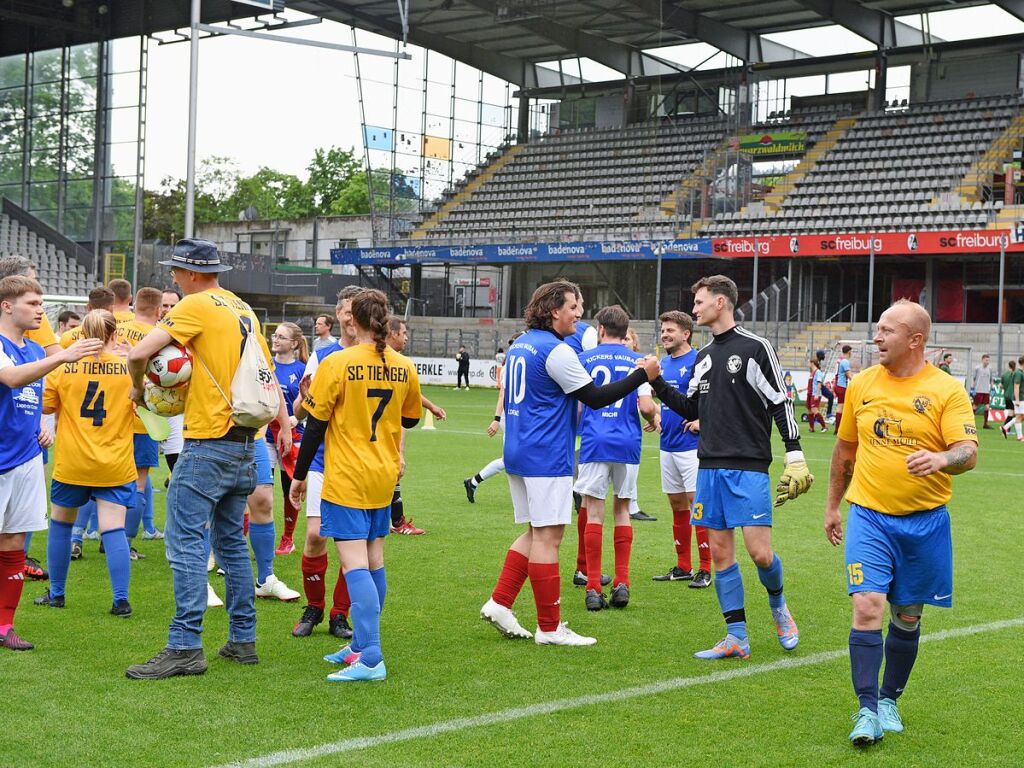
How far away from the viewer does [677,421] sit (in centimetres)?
870

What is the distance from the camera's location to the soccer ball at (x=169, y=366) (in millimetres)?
5746

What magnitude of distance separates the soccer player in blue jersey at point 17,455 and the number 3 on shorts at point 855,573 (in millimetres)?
4341

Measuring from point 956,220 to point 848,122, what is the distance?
913cm

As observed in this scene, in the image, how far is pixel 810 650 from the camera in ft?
21.9

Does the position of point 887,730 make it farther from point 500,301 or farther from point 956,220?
point 500,301

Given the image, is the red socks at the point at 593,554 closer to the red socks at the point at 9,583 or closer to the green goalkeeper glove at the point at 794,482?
the green goalkeeper glove at the point at 794,482

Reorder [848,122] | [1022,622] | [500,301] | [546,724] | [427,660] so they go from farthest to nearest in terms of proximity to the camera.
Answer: [500,301] → [848,122] → [1022,622] → [427,660] → [546,724]

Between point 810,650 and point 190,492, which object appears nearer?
point 190,492

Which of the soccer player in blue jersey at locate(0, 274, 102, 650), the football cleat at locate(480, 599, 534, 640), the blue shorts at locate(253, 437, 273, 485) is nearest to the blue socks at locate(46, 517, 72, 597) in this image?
the soccer player in blue jersey at locate(0, 274, 102, 650)

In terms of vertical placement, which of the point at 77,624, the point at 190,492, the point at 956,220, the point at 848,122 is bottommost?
the point at 77,624

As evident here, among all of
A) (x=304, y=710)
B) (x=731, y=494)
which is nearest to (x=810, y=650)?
(x=731, y=494)

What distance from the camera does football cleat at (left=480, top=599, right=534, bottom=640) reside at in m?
6.72

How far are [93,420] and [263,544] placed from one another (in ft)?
4.34

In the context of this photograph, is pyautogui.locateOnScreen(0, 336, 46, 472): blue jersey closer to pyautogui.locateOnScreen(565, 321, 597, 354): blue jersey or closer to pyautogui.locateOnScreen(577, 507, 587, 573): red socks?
pyautogui.locateOnScreen(577, 507, 587, 573): red socks
